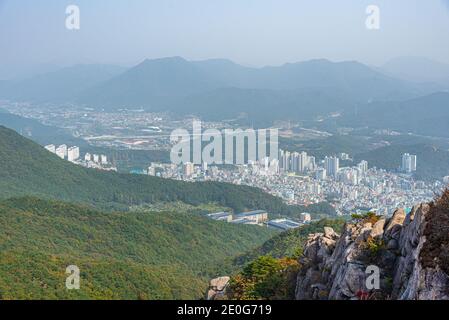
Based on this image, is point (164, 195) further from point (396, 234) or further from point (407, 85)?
point (407, 85)

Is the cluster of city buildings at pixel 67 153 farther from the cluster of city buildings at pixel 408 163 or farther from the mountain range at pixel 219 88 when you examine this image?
the mountain range at pixel 219 88

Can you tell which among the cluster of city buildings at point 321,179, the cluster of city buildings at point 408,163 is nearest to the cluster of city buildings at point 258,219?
the cluster of city buildings at point 321,179

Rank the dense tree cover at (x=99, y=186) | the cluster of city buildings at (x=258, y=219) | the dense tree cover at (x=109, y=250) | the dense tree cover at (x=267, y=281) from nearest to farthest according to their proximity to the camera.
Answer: the dense tree cover at (x=267, y=281) < the dense tree cover at (x=109, y=250) < the cluster of city buildings at (x=258, y=219) < the dense tree cover at (x=99, y=186)

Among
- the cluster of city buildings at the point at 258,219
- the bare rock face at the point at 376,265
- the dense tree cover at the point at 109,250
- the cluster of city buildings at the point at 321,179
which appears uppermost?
the bare rock face at the point at 376,265

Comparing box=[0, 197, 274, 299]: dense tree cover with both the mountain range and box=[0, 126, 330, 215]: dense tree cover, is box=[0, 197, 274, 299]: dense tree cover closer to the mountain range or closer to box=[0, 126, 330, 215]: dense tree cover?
box=[0, 126, 330, 215]: dense tree cover

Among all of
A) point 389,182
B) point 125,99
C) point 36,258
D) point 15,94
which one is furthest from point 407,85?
point 36,258

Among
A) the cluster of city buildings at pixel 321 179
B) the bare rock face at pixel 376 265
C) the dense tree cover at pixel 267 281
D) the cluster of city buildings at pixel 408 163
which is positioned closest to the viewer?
the bare rock face at pixel 376 265
